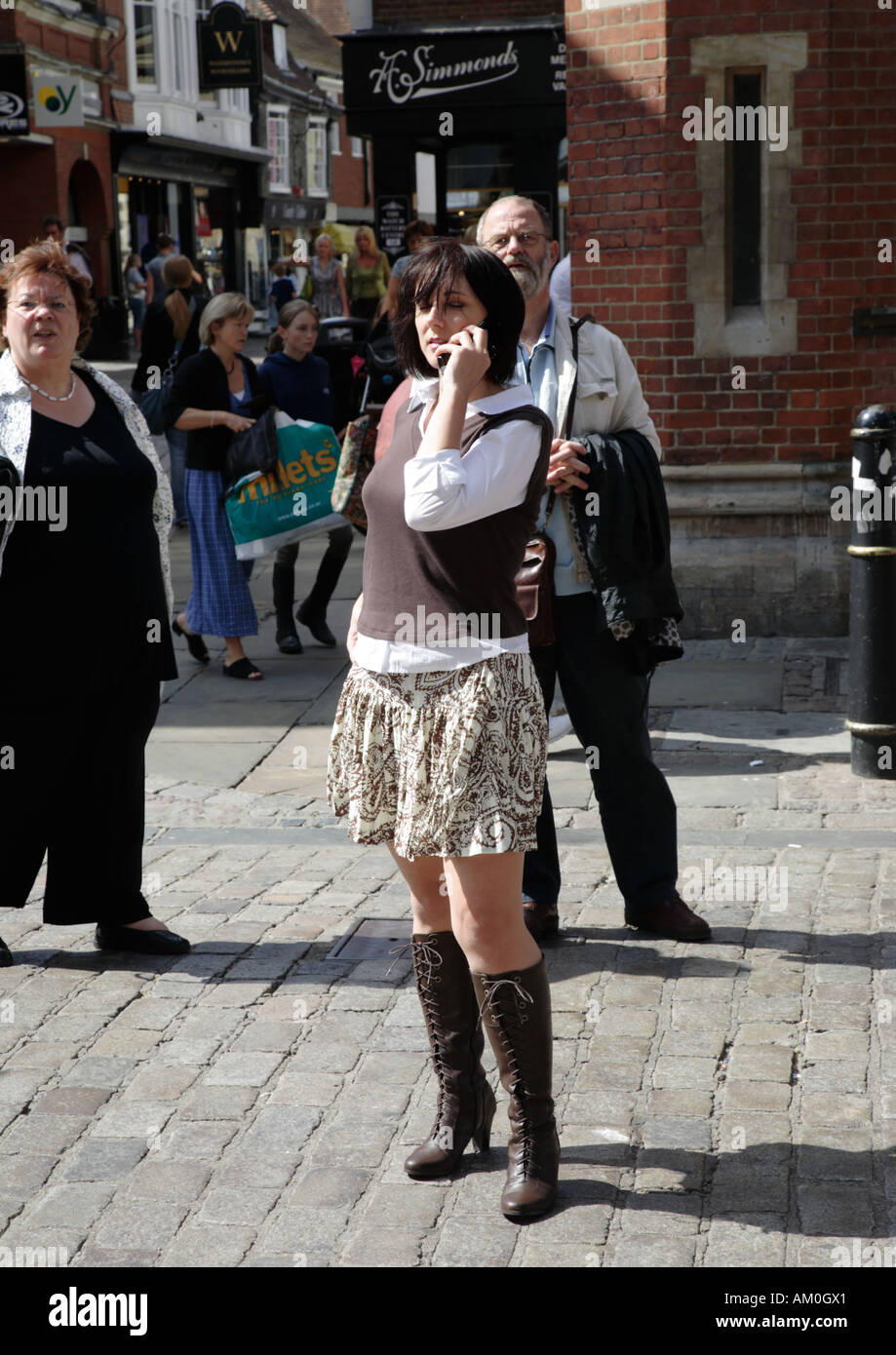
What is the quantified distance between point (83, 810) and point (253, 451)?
11.9 feet

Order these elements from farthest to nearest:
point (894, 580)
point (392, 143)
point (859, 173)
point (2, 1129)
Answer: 1. point (392, 143)
2. point (859, 173)
3. point (894, 580)
4. point (2, 1129)

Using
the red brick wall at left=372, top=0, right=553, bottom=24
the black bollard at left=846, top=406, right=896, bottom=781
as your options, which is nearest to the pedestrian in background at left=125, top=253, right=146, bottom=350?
the red brick wall at left=372, top=0, right=553, bottom=24

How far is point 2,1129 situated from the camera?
3.83 metres

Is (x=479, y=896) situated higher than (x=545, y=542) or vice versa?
(x=545, y=542)

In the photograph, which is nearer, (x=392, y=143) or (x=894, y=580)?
(x=894, y=580)

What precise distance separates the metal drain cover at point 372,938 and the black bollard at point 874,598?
2124 mm

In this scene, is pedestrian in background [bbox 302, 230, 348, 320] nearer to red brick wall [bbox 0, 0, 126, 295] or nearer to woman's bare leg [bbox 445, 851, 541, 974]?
red brick wall [bbox 0, 0, 126, 295]

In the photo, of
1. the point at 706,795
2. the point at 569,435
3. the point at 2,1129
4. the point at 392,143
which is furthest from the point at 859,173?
the point at 392,143

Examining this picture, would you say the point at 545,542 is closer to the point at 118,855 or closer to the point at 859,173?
the point at 118,855

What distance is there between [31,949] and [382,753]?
7.02 feet

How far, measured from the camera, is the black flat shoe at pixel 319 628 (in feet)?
29.4

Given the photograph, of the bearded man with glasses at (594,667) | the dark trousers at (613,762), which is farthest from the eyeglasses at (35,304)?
the dark trousers at (613,762)

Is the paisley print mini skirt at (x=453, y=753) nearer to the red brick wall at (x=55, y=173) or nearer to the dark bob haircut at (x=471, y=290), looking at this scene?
the dark bob haircut at (x=471, y=290)

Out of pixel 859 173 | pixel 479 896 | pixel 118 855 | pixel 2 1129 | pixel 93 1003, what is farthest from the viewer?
pixel 859 173
